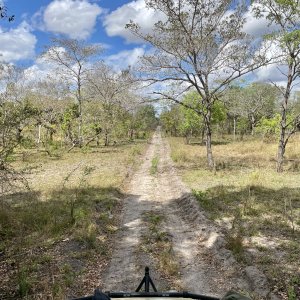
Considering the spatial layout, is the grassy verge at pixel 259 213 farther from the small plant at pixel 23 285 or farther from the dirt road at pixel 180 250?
the small plant at pixel 23 285

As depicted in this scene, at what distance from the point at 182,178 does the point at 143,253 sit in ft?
34.7

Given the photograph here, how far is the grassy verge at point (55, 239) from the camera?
7.18 metres

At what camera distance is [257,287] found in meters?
7.03

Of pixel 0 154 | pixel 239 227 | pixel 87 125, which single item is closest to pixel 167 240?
pixel 239 227

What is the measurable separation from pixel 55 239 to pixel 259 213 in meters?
6.37

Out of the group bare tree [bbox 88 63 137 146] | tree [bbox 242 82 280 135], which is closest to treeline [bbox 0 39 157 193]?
bare tree [bbox 88 63 137 146]

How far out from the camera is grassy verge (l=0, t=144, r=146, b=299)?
23.6 feet

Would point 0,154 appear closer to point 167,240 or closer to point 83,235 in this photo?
point 83,235

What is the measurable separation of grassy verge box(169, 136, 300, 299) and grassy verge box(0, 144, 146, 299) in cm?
329

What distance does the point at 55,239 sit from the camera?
385 inches

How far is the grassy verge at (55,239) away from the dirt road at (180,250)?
424 millimetres

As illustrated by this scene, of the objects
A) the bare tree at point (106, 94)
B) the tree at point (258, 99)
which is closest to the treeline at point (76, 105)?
the bare tree at point (106, 94)

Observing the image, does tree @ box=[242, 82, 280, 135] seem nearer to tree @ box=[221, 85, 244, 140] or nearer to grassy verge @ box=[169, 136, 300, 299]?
tree @ box=[221, 85, 244, 140]

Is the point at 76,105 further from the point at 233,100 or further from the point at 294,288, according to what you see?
the point at 294,288
